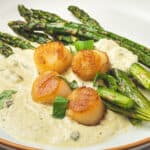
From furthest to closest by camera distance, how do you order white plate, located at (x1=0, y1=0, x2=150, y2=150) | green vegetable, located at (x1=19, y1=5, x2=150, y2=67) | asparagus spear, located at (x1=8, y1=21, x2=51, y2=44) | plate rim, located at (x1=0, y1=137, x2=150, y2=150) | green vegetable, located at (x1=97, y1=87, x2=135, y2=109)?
white plate, located at (x1=0, y1=0, x2=150, y2=150) < asparagus spear, located at (x1=8, y1=21, x2=51, y2=44) < green vegetable, located at (x1=19, y1=5, x2=150, y2=67) < green vegetable, located at (x1=97, y1=87, x2=135, y2=109) < plate rim, located at (x1=0, y1=137, x2=150, y2=150)

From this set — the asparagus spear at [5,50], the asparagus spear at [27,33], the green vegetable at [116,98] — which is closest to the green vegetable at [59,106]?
the green vegetable at [116,98]

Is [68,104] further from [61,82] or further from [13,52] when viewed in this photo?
[13,52]

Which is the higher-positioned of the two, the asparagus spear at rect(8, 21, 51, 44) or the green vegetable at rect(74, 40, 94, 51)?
the green vegetable at rect(74, 40, 94, 51)

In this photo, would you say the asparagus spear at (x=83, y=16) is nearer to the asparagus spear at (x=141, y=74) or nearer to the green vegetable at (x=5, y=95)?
the asparagus spear at (x=141, y=74)

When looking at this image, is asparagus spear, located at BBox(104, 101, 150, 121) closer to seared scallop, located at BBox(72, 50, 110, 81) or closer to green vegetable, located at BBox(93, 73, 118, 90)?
green vegetable, located at BBox(93, 73, 118, 90)

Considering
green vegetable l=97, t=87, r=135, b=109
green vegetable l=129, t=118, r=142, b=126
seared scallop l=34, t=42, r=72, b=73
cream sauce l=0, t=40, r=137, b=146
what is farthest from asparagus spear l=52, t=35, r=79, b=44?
green vegetable l=129, t=118, r=142, b=126

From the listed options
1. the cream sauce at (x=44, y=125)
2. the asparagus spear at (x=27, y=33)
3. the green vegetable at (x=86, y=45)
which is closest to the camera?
the cream sauce at (x=44, y=125)

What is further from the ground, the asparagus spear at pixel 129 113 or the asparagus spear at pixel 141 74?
the asparagus spear at pixel 141 74

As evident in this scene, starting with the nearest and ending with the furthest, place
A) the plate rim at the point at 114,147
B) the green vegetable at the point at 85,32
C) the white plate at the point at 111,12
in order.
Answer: the plate rim at the point at 114,147
the green vegetable at the point at 85,32
the white plate at the point at 111,12

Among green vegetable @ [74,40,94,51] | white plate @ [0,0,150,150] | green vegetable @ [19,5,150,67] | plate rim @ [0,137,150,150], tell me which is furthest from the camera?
white plate @ [0,0,150,150]
